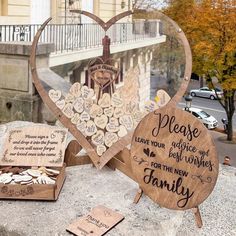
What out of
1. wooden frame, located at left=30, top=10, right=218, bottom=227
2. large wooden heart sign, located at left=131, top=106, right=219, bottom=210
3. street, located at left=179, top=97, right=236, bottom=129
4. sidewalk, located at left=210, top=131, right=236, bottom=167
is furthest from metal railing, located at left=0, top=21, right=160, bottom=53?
street, located at left=179, top=97, right=236, bottom=129

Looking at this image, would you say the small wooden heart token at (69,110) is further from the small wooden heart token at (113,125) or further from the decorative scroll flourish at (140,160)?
the decorative scroll flourish at (140,160)

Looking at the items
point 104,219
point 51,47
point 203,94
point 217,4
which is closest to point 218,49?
point 217,4

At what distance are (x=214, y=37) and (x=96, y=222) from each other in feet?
42.3

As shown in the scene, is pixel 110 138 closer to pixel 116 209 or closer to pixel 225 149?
pixel 116 209

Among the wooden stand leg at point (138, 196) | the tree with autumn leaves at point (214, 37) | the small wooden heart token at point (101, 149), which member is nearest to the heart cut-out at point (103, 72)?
the small wooden heart token at point (101, 149)

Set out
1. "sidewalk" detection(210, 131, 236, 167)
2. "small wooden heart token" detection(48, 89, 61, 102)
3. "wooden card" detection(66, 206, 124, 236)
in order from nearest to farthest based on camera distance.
→ "wooden card" detection(66, 206, 124, 236)
"small wooden heart token" detection(48, 89, 61, 102)
"sidewalk" detection(210, 131, 236, 167)

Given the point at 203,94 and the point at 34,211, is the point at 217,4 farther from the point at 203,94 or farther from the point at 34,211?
the point at 203,94

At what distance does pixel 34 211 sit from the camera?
3.27 metres

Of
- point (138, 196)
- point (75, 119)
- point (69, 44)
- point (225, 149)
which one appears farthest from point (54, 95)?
point (225, 149)

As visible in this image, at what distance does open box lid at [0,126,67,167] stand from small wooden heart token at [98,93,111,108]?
0.46 m

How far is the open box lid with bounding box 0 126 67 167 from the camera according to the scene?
372 centimetres

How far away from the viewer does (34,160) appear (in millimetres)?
3719

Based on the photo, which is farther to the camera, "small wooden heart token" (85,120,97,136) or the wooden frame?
"small wooden heart token" (85,120,97,136)

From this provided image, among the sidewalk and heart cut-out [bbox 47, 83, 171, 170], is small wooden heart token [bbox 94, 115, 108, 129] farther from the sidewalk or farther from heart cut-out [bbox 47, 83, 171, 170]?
the sidewalk
